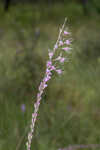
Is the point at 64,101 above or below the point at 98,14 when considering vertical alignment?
below

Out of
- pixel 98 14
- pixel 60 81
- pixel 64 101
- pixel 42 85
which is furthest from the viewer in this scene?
pixel 98 14

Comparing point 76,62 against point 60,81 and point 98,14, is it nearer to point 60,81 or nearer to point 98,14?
point 60,81

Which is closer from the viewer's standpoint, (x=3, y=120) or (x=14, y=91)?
(x=3, y=120)

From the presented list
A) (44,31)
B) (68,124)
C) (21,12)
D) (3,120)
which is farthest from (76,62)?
(21,12)

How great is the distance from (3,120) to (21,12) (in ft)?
26.5

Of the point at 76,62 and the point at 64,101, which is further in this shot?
the point at 76,62

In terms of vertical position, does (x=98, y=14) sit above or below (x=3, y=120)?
above

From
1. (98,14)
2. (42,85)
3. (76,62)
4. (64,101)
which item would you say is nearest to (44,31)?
(98,14)

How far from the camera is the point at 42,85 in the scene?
0.49m

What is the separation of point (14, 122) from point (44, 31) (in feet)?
17.1

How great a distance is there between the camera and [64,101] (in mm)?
2775

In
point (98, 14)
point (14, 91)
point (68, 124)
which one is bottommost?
point (68, 124)

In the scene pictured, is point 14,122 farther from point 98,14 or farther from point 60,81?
point 98,14

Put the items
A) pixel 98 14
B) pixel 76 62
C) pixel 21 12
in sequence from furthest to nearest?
pixel 21 12
pixel 98 14
pixel 76 62
